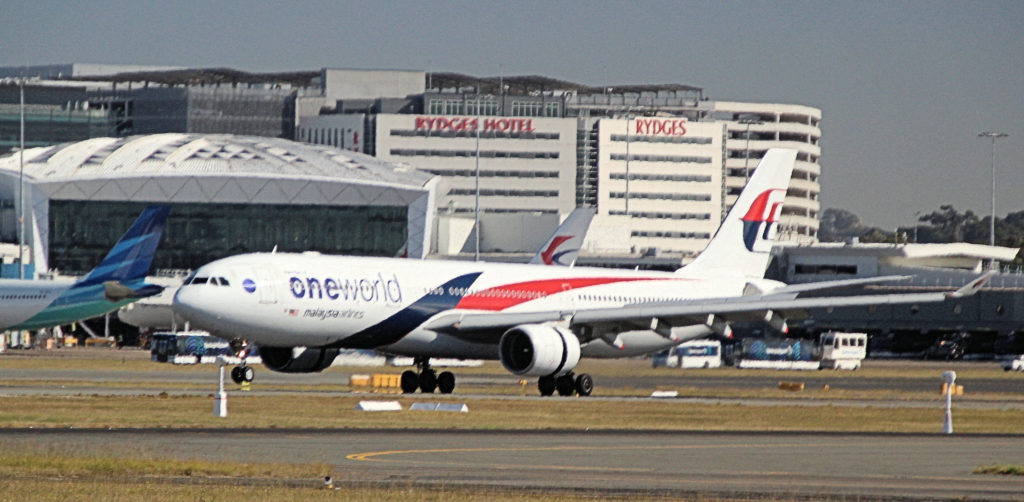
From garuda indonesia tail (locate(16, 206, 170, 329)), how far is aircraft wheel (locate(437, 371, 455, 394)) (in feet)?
126

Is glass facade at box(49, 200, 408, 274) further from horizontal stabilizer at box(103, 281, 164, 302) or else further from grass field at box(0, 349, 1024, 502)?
grass field at box(0, 349, 1024, 502)

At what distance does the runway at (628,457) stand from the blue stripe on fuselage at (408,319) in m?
15.5

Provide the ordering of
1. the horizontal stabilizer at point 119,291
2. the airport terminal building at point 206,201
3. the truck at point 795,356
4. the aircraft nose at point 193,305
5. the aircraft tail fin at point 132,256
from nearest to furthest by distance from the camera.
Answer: the aircraft nose at point 193,305 < the horizontal stabilizer at point 119,291 < the aircraft tail fin at point 132,256 < the truck at point 795,356 < the airport terminal building at point 206,201

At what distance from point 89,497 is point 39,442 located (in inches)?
391

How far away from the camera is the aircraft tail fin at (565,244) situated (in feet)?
274

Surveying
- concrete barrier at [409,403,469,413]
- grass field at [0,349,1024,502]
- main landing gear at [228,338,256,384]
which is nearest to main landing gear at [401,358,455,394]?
grass field at [0,349,1024,502]

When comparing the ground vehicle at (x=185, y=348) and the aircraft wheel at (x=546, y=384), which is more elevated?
the aircraft wheel at (x=546, y=384)

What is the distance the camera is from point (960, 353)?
413 feet

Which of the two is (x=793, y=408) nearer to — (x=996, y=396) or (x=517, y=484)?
(x=996, y=396)

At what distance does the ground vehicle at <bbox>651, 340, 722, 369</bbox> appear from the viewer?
3639 inches

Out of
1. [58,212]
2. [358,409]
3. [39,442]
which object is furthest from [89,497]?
[58,212]

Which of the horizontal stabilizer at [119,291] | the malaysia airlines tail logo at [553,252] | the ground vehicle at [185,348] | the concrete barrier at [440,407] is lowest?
the ground vehicle at [185,348]

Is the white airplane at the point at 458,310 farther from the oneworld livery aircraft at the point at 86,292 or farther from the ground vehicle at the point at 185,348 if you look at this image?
the ground vehicle at the point at 185,348

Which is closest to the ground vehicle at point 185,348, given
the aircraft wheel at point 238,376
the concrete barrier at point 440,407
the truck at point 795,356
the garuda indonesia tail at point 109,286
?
the garuda indonesia tail at point 109,286
